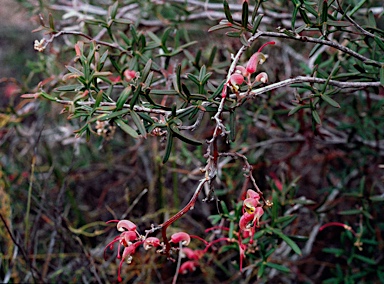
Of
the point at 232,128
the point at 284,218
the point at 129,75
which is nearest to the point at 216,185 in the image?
the point at 284,218

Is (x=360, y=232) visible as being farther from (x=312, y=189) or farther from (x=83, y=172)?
(x=83, y=172)

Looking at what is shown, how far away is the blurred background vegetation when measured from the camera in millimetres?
1308

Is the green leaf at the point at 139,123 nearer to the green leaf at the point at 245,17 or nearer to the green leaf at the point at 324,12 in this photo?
the green leaf at the point at 245,17

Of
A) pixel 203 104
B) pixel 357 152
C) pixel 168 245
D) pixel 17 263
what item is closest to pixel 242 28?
pixel 203 104

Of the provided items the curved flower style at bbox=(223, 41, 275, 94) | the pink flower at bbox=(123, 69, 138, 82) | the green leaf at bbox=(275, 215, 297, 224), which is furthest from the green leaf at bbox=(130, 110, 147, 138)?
the green leaf at bbox=(275, 215, 297, 224)

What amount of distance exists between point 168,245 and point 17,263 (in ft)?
2.75

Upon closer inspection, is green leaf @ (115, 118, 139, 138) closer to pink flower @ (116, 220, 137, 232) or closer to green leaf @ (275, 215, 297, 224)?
pink flower @ (116, 220, 137, 232)

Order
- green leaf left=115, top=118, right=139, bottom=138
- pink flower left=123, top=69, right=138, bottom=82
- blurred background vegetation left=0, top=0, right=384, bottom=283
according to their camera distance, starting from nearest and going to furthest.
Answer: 1. green leaf left=115, top=118, right=139, bottom=138
2. pink flower left=123, top=69, right=138, bottom=82
3. blurred background vegetation left=0, top=0, right=384, bottom=283

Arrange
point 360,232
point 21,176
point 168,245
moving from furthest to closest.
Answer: point 21,176 < point 360,232 < point 168,245

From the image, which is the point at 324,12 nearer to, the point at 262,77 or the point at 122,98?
the point at 262,77

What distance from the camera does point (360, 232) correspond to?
1.20m

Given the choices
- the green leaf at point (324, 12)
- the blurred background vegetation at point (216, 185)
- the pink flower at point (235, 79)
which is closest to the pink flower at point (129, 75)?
the blurred background vegetation at point (216, 185)

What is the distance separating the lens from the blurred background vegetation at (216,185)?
1.31 meters

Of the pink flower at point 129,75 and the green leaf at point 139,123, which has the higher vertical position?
the green leaf at point 139,123
